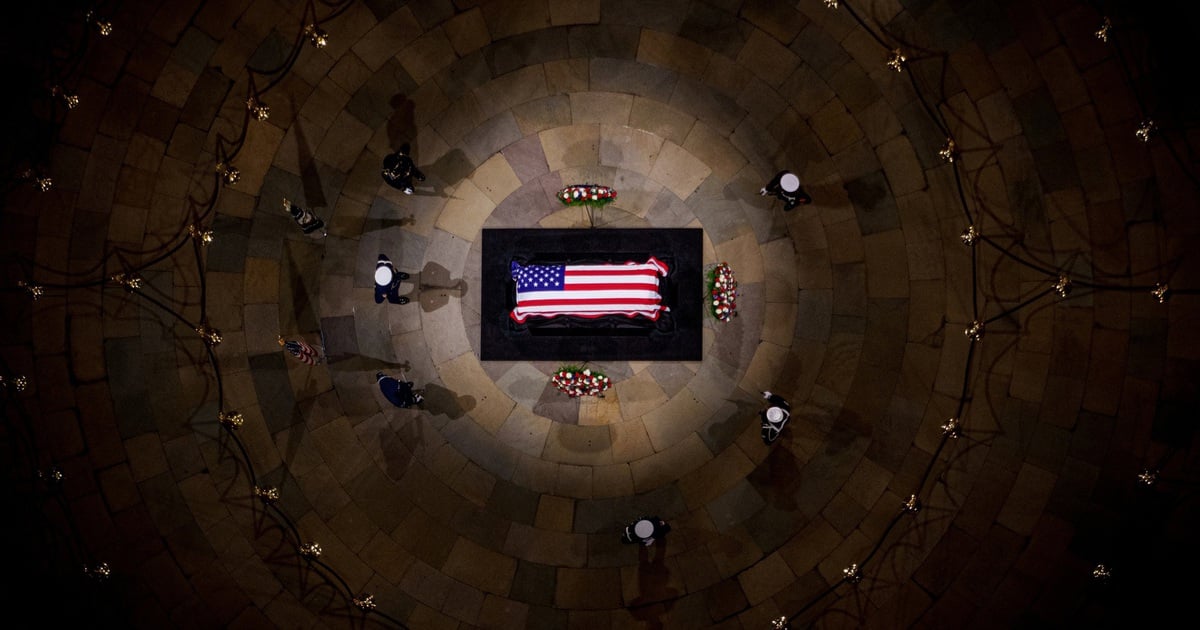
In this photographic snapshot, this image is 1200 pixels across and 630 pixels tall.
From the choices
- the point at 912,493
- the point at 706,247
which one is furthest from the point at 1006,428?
the point at 706,247

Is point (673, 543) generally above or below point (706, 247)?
below

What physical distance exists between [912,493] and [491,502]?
26.7 feet

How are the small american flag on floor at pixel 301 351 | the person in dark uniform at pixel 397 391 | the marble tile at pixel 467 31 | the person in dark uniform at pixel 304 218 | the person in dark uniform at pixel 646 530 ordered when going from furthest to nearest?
→ the marble tile at pixel 467 31 < the person in dark uniform at pixel 397 391 < the person in dark uniform at pixel 304 218 < the person in dark uniform at pixel 646 530 < the small american flag on floor at pixel 301 351

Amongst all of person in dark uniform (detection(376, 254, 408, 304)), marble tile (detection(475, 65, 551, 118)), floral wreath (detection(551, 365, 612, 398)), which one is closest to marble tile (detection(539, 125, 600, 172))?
marble tile (detection(475, 65, 551, 118))

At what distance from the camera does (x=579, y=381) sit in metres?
12.7

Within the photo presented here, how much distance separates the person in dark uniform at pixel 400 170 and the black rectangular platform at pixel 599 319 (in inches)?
74.0

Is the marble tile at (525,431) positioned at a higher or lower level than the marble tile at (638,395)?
lower

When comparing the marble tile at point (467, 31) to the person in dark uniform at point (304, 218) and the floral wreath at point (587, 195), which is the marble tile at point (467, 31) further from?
the person in dark uniform at point (304, 218)

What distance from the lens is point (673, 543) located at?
12445 mm

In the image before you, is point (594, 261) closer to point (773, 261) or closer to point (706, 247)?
point (706, 247)

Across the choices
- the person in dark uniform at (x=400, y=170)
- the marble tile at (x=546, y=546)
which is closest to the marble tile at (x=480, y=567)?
the marble tile at (x=546, y=546)

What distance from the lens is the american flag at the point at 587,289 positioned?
11.5 metres

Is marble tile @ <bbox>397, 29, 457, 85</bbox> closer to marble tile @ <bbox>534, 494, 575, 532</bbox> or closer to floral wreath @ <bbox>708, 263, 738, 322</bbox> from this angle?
floral wreath @ <bbox>708, 263, 738, 322</bbox>

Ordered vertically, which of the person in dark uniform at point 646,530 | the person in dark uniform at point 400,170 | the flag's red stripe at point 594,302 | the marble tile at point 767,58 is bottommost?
the person in dark uniform at point 646,530
